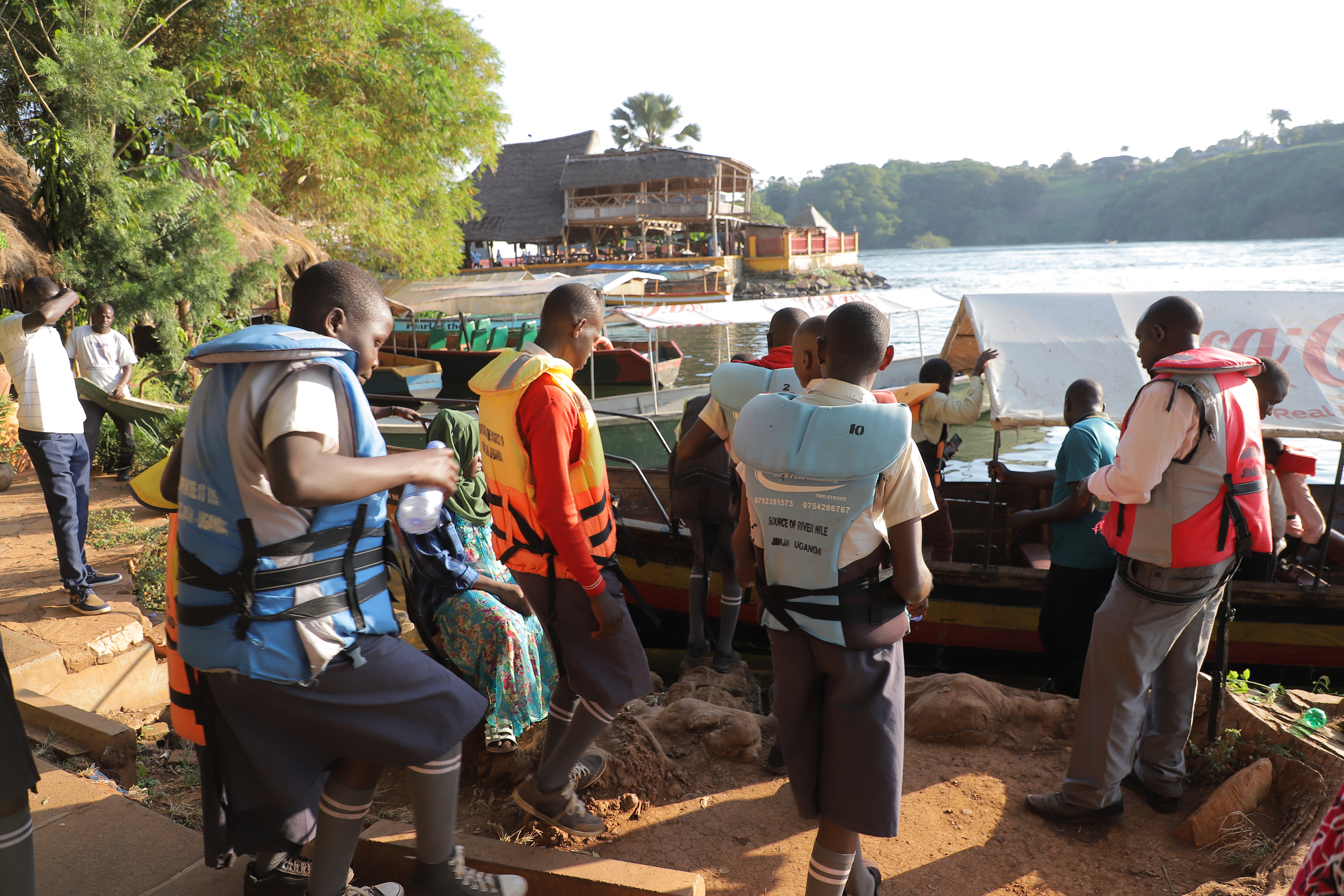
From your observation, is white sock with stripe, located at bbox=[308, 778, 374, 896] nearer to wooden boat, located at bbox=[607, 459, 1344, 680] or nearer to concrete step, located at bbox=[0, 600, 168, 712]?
wooden boat, located at bbox=[607, 459, 1344, 680]

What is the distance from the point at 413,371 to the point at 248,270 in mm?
3315

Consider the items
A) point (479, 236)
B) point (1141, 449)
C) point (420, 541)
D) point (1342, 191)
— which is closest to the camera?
point (1141, 449)

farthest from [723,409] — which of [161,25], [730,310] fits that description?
[161,25]

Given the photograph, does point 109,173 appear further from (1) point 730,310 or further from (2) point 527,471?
(2) point 527,471

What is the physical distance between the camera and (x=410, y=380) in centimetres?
1447

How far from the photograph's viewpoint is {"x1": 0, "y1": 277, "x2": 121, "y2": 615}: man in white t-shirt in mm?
4570

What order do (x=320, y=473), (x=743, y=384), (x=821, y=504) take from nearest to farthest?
(x=320, y=473) → (x=821, y=504) → (x=743, y=384)

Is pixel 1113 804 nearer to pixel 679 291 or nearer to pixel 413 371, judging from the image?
pixel 413 371

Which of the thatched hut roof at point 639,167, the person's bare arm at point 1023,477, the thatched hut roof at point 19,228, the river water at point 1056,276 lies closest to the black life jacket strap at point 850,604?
the person's bare arm at point 1023,477

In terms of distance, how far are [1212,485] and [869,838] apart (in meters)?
1.70

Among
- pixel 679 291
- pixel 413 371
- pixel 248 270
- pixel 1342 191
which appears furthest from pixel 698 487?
pixel 1342 191

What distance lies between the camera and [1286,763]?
3.12 meters

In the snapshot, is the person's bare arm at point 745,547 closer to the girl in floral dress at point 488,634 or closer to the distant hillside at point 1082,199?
the girl in floral dress at point 488,634

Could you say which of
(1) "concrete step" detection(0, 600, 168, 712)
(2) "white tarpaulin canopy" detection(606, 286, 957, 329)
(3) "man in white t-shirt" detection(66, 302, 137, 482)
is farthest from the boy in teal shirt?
(3) "man in white t-shirt" detection(66, 302, 137, 482)
